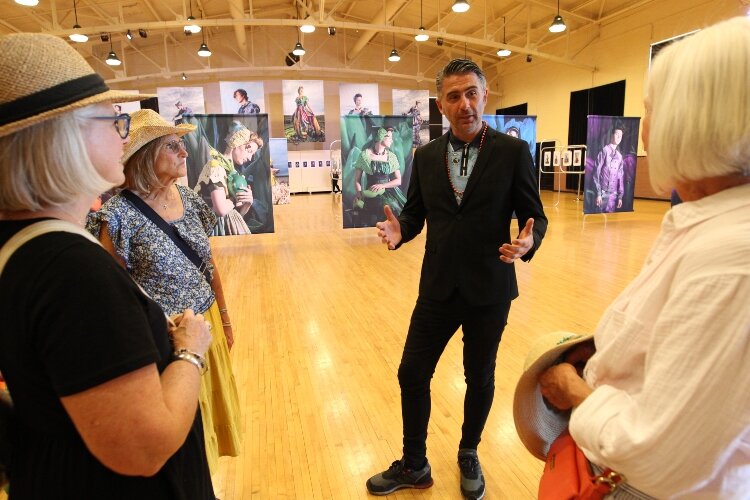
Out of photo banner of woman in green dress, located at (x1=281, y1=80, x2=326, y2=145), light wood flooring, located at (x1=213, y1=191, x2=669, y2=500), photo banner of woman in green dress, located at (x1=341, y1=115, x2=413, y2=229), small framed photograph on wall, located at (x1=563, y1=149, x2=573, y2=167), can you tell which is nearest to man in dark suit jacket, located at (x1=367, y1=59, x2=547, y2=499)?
light wood flooring, located at (x1=213, y1=191, x2=669, y2=500)

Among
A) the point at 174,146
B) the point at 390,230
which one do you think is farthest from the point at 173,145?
the point at 390,230

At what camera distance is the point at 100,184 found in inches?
35.0

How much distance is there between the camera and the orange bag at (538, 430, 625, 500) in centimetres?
88

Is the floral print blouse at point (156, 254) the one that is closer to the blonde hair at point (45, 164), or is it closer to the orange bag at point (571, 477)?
the blonde hair at point (45, 164)

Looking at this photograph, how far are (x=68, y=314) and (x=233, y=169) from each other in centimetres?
744

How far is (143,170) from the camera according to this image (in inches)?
72.7

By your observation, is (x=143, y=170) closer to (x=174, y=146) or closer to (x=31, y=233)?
(x=174, y=146)

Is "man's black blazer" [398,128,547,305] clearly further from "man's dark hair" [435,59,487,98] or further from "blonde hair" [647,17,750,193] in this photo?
"blonde hair" [647,17,750,193]

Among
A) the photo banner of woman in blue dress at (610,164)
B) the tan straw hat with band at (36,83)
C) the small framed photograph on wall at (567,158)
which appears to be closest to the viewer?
the tan straw hat with band at (36,83)

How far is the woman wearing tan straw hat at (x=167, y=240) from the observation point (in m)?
1.74

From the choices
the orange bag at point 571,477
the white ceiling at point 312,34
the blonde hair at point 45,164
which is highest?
the white ceiling at point 312,34

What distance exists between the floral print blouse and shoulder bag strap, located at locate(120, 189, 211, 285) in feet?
0.05

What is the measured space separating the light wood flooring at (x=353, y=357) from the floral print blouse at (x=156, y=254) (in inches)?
38.7

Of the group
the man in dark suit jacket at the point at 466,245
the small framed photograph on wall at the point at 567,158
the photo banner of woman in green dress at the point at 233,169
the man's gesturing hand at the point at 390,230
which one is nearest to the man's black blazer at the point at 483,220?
the man in dark suit jacket at the point at 466,245
